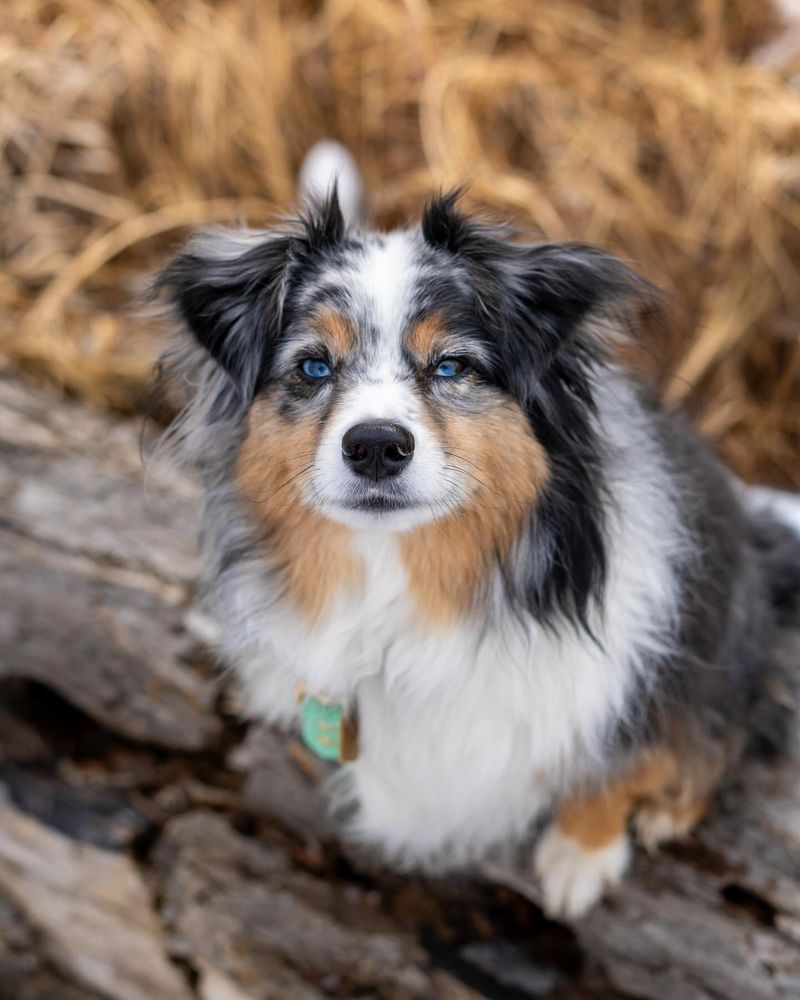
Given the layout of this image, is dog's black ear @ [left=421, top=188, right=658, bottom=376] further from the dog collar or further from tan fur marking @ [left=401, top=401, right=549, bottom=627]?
the dog collar

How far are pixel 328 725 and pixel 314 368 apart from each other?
2.53 feet

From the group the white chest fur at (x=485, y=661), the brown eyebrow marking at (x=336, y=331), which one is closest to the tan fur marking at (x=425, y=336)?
the brown eyebrow marking at (x=336, y=331)

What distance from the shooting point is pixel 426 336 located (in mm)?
1884

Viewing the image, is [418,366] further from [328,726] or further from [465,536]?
[328,726]

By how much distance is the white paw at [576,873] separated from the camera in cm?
232

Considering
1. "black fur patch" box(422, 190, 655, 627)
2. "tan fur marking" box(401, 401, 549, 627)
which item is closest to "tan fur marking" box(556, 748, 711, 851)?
"black fur patch" box(422, 190, 655, 627)

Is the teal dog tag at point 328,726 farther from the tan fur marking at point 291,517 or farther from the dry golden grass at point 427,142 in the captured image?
the dry golden grass at point 427,142

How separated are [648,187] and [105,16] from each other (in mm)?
2775

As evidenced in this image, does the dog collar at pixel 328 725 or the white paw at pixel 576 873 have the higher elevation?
the dog collar at pixel 328 725

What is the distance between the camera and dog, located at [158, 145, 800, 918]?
1.90m

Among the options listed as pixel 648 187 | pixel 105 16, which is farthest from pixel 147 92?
pixel 648 187

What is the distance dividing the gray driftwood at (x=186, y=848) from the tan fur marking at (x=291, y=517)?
77 cm

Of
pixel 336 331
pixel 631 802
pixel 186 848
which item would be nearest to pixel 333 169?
pixel 336 331

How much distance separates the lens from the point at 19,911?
297cm
